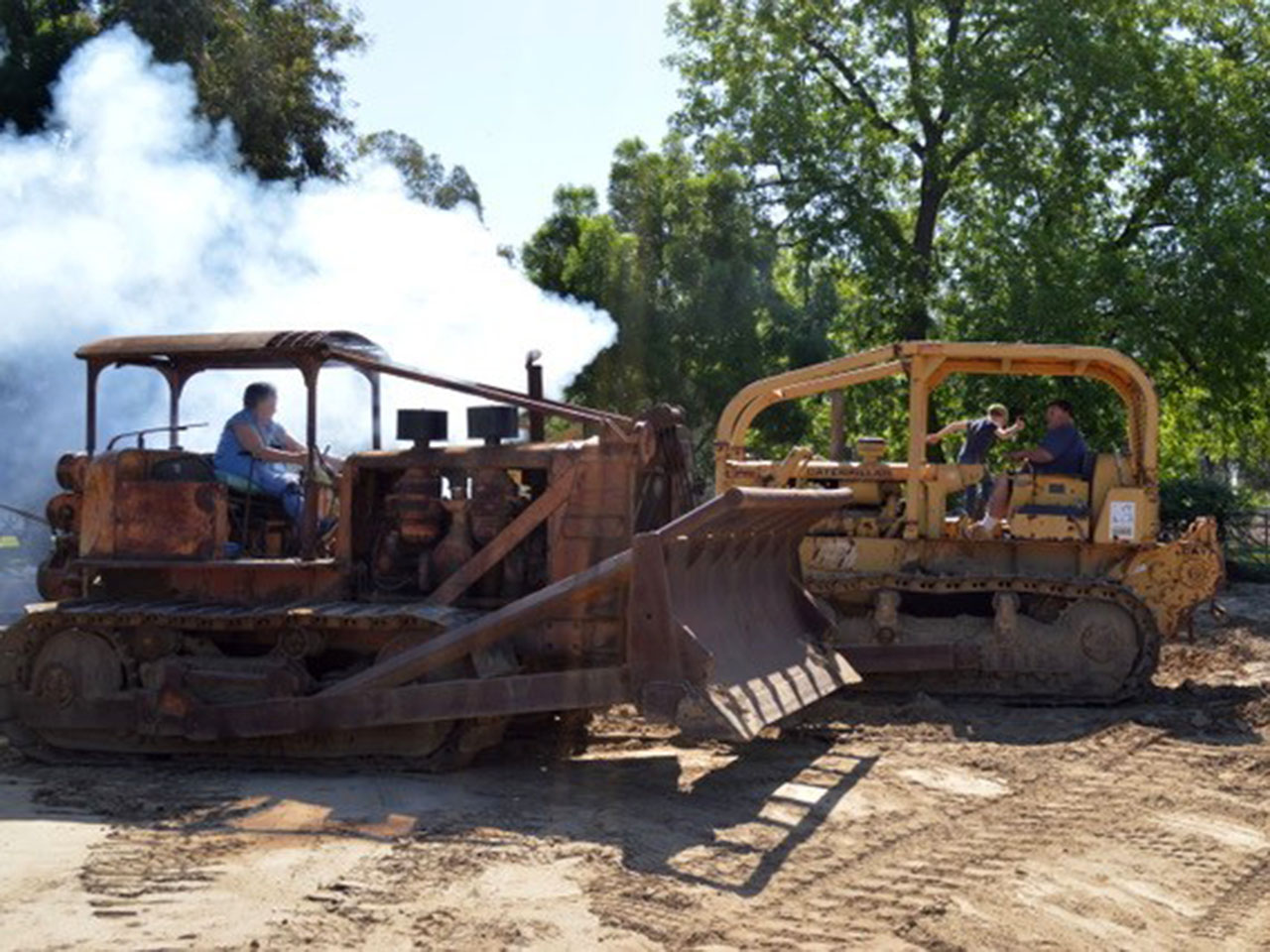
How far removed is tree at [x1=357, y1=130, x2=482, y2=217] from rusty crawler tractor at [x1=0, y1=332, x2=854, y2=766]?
2208 centimetres

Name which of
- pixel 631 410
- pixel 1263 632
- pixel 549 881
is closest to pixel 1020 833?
pixel 549 881

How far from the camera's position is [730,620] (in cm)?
979

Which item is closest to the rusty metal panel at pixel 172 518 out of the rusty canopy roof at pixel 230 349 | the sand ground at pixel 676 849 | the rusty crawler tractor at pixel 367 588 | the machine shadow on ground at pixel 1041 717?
the rusty crawler tractor at pixel 367 588

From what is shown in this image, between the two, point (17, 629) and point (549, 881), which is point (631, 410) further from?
point (549, 881)

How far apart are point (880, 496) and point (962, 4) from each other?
13684 mm

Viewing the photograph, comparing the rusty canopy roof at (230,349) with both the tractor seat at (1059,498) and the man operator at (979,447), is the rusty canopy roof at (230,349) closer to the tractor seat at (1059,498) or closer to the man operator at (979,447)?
the tractor seat at (1059,498)

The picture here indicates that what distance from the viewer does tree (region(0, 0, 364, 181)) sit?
22562 millimetres

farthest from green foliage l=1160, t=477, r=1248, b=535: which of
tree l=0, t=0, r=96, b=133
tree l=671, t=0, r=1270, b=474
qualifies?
tree l=0, t=0, r=96, b=133

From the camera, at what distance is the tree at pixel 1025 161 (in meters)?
22.7

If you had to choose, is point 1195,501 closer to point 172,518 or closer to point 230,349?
point 230,349

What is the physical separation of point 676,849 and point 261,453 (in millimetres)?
4067

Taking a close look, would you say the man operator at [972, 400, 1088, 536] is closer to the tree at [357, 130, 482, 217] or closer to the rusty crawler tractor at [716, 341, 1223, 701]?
the rusty crawler tractor at [716, 341, 1223, 701]

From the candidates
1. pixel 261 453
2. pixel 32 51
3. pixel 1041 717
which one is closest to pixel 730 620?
pixel 261 453

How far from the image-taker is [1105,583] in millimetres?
12625
